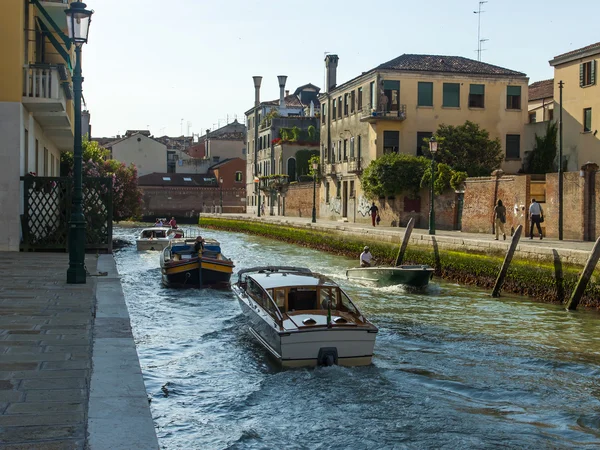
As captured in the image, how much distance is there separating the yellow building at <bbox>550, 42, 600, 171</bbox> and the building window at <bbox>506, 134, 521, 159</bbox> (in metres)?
5.08

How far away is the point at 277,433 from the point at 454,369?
13.2 feet

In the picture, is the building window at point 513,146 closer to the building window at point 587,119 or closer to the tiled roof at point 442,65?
the tiled roof at point 442,65

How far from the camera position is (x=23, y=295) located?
10.5 m

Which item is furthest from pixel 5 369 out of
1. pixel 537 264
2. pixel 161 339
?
pixel 537 264

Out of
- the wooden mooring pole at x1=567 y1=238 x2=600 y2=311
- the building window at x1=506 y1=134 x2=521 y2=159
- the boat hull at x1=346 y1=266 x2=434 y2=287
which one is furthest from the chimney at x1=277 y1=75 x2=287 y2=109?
the wooden mooring pole at x1=567 y1=238 x2=600 y2=311

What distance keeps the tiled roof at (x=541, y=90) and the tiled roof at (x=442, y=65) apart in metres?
3.18

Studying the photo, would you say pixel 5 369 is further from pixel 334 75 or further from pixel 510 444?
pixel 334 75

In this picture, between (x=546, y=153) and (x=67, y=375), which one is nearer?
(x=67, y=375)

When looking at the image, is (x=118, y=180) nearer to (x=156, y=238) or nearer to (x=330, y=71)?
(x=156, y=238)

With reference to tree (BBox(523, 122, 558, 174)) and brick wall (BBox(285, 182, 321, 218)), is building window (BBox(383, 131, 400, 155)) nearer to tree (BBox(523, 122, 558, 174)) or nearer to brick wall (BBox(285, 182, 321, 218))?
tree (BBox(523, 122, 558, 174))

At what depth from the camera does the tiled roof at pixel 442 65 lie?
130 ft

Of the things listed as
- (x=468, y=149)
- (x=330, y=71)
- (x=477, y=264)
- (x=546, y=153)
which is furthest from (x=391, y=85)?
(x=477, y=264)

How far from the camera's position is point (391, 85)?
3916 centimetres

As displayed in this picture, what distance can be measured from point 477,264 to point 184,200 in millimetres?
56899
